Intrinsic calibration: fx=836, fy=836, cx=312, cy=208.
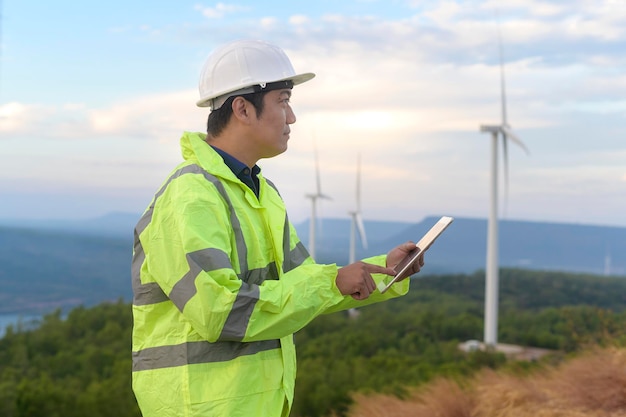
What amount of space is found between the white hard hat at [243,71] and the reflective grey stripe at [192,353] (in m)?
1.06

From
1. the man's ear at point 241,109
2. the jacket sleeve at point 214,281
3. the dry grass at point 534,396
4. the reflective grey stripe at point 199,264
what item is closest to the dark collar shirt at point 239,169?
the man's ear at point 241,109

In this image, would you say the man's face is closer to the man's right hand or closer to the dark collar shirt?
the dark collar shirt

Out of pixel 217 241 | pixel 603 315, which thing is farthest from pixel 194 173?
pixel 603 315

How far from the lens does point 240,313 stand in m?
3.16

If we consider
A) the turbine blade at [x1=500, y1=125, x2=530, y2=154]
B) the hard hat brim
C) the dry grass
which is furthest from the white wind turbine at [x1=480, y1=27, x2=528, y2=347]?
the hard hat brim

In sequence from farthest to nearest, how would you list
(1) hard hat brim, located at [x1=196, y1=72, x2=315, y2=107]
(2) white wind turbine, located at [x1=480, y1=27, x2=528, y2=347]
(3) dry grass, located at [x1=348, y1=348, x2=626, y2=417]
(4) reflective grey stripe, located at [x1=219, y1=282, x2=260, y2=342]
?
1. (2) white wind turbine, located at [x1=480, y1=27, x2=528, y2=347]
2. (3) dry grass, located at [x1=348, y1=348, x2=626, y2=417]
3. (1) hard hat brim, located at [x1=196, y1=72, x2=315, y2=107]
4. (4) reflective grey stripe, located at [x1=219, y1=282, x2=260, y2=342]

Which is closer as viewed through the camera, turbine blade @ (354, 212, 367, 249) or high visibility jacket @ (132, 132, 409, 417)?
high visibility jacket @ (132, 132, 409, 417)

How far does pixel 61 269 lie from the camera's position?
654 ft

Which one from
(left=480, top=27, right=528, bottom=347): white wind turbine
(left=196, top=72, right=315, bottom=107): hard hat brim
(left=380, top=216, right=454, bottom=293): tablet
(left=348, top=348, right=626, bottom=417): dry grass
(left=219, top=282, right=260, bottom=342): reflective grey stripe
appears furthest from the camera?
(left=480, top=27, right=528, bottom=347): white wind turbine

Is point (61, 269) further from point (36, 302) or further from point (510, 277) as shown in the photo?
point (510, 277)

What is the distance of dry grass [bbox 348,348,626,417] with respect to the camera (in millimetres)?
7633

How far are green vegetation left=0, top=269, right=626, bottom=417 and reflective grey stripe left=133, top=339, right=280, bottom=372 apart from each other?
29.5 ft

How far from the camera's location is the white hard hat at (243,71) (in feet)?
11.8

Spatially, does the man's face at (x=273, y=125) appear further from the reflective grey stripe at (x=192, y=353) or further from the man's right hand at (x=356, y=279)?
the reflective grey stripe at (x=192, y=353)
